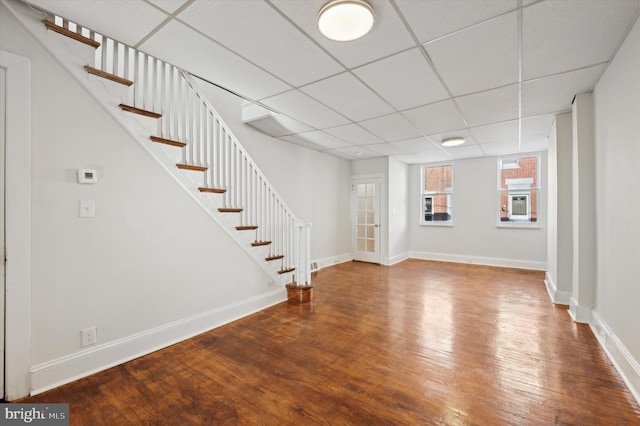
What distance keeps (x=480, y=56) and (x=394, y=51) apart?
74 centimetres

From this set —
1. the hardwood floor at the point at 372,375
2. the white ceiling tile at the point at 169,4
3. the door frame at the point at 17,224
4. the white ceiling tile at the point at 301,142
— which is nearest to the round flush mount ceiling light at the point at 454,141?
the white ceiling tile at the point at 301,142

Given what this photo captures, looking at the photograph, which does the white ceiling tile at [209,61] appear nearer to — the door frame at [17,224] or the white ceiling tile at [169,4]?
the white ceiling tile at [169,4]

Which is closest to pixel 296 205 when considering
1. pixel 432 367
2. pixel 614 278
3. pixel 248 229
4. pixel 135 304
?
A: pixel 248 229

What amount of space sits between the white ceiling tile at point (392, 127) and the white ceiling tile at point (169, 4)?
268cm

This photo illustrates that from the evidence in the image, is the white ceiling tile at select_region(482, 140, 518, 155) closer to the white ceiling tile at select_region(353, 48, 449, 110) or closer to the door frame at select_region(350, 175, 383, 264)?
the door frame at select_region(350, 175, 383, 264)

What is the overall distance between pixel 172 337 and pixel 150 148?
183 centimetres

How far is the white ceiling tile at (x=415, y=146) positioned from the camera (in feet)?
16.5

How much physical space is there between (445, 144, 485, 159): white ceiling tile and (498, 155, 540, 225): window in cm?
67

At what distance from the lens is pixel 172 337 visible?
2.68m

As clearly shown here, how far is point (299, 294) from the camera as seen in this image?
12.8 feet

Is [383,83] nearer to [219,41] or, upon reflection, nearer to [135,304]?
[219,41]

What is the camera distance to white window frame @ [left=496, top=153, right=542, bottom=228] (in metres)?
5.81

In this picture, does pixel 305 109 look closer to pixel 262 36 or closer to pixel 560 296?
pixel 262 36

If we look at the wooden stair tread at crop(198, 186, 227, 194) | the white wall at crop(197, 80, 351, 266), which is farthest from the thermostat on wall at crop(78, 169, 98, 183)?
the white wall at crop(197, 80, 351, 266)
